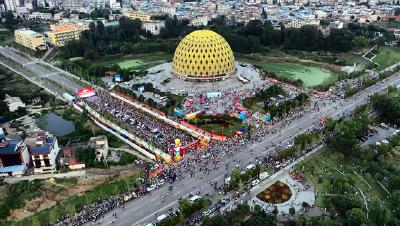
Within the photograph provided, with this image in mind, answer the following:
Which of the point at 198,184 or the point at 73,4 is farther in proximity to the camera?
the point at 73,4

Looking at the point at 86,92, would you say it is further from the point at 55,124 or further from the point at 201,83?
the point at 201,83

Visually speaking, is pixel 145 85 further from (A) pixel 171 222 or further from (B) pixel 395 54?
(B) pixel 395 54

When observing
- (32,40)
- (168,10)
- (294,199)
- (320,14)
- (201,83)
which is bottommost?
(294,199)

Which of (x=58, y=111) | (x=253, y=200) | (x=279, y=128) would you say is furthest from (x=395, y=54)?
(x=58, y=111)

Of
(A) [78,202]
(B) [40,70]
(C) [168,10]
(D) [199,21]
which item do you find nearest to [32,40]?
(B) [40,70]

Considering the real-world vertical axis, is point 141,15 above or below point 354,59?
above
